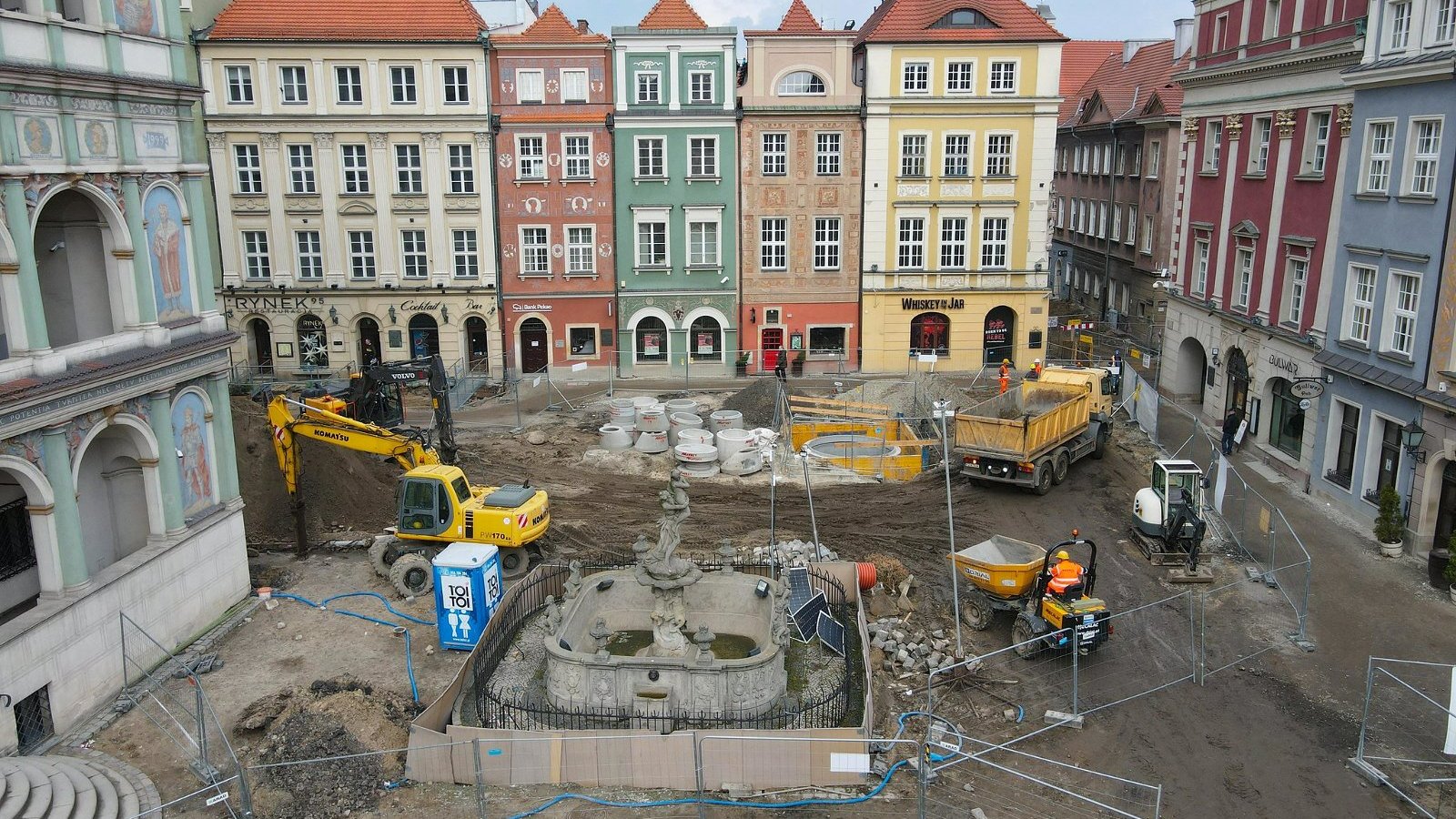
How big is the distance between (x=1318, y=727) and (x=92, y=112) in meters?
22.8

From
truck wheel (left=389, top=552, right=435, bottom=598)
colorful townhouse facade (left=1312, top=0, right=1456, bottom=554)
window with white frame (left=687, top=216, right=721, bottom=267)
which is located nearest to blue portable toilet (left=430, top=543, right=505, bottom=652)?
truck wheel (left=389, top=552, right=435, bottom=598)

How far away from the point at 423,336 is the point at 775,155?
1565 centimetres

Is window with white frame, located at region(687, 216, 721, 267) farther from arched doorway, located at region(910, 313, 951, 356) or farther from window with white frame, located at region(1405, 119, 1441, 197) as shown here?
window with white frame, located at region(1405, 119, 1441, 197)

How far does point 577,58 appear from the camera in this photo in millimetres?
40875

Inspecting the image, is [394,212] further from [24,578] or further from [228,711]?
[228,711]

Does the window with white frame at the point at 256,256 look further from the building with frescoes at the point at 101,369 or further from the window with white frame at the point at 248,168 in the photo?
the building with frescoes at the point at 101,369

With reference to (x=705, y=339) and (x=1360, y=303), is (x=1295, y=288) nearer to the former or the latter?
(x=1360, y=303)

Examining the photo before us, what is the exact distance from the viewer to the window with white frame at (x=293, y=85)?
3984 centimetres

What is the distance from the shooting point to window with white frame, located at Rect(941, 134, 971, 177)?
41781 mm

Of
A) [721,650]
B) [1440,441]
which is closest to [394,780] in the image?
[721,650]

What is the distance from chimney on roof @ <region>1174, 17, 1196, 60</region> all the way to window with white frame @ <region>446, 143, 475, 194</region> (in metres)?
30.9

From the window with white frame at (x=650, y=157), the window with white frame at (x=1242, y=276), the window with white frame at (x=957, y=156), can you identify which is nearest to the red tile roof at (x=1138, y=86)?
the window with white frame at (x=957, y=156)

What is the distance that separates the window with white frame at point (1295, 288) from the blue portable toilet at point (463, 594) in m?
23.8

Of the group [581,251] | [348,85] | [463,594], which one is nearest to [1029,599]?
[463,594]
